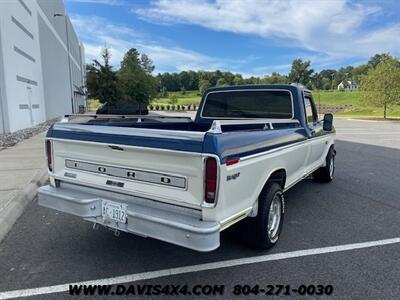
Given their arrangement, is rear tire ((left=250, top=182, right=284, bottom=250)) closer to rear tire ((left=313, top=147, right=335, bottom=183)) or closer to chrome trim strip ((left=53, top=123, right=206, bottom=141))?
chrome trim strip ((left=53, top=123, right=206, bottom=141))

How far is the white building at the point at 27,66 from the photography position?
1641 centimetres

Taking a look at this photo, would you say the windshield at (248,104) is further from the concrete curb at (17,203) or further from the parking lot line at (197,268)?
the concrete curb at (17,203)

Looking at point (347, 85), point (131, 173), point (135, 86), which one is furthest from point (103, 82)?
point (347, 85)

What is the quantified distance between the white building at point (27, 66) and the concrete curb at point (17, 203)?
10.9m

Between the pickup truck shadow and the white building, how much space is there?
1338 cm

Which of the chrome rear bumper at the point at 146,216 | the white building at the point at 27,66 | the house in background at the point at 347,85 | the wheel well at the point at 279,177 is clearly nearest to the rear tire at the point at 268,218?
the wheel well at the point at 279,177

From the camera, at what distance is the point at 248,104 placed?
5.82 meters

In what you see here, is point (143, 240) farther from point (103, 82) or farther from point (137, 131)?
point (103, 82)

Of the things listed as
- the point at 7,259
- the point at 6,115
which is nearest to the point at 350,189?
the point at 7,259

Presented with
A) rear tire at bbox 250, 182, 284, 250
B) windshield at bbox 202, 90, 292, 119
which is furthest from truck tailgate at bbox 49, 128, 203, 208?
windshield at bbox 202, 90, 292, 119

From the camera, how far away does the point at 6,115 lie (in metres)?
16.3

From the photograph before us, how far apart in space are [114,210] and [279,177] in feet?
6.54

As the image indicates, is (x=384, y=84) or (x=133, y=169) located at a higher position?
(x=384, y=84)

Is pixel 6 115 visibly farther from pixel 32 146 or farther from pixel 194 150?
pixel 194 150
